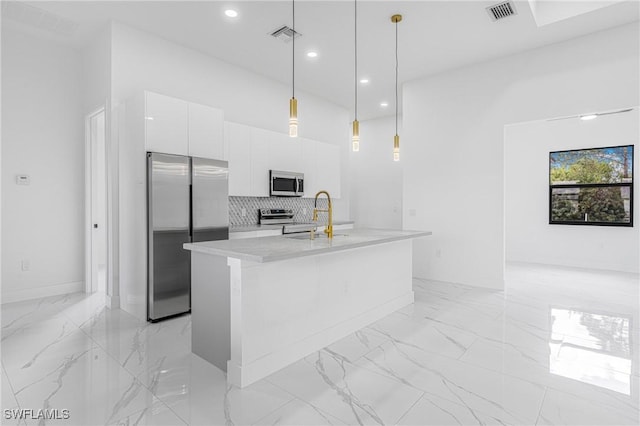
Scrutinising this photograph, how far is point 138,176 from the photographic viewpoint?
11.7 ft

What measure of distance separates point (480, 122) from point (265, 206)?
3461 mm

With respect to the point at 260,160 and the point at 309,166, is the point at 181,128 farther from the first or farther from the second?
the point at 309,166

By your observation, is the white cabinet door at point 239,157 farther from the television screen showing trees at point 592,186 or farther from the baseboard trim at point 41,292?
the television screen showing trees at point 592,186

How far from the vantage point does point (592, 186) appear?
6277mm

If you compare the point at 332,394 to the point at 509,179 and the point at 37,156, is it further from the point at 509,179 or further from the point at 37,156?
the point at 509,179

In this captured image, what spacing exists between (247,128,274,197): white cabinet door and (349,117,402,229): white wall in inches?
132

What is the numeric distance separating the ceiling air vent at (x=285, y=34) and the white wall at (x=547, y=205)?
4.56 metres

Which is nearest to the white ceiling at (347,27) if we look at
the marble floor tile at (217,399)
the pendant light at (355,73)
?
the pendant light at (355,73)

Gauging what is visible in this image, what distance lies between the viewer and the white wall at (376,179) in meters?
7.54

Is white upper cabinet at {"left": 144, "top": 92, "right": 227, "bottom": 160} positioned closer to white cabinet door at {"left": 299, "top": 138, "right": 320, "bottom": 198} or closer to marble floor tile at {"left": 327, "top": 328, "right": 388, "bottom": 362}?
white cabinet door at {"left": 299, "top": 138, "right": 320, "bottom": 198}

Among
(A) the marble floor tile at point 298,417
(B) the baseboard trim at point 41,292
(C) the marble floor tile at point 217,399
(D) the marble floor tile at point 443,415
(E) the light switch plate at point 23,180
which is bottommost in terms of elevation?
(D) the marble floor tile at point 443,415

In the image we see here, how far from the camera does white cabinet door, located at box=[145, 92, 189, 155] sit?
11.4ft

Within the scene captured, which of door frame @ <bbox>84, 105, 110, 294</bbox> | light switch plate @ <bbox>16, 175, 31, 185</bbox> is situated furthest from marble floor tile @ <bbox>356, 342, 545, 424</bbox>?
light switch plate @ <bbox>16, 175, 31, 185</bbox>

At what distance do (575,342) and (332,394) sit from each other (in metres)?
2.30
